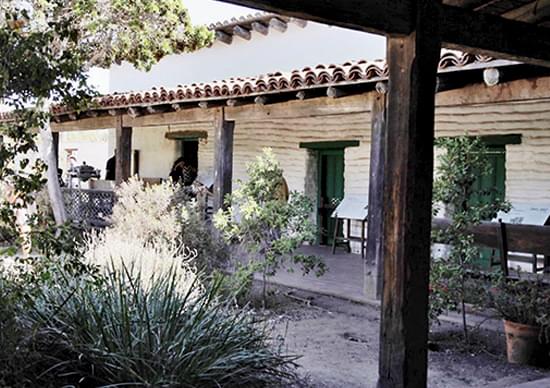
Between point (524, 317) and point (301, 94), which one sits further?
point (301, 94)

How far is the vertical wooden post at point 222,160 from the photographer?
31.9 feet

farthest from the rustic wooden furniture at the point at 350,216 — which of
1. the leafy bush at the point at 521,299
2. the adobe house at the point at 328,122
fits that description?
the leafy bush at the point at 521,299

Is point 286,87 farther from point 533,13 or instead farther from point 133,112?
point 533,13

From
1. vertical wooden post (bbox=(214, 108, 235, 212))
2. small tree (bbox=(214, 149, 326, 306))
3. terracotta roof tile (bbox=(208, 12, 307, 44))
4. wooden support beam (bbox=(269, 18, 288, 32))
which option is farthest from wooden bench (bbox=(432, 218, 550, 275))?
wooden support beam (bbox=(269, 18, 288, 32))

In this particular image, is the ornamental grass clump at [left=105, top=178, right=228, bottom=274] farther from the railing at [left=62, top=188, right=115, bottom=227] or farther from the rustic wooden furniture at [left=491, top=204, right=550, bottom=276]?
the railing at [left=62, top=188, right=115, bottom=227]

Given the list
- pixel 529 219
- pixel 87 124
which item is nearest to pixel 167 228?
pixel 529 219

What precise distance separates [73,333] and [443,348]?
345 cm

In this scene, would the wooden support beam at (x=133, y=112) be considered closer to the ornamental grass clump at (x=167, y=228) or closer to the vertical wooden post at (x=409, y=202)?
the ornamental grass clump at (x=167, y=228)

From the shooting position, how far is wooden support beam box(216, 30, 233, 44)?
14.5 m

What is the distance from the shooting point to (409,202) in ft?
11.4

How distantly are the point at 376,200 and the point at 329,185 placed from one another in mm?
4860

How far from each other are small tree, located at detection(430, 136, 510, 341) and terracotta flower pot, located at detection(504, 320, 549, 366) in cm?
50

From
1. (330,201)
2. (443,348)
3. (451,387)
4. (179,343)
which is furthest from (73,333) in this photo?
(330,201)

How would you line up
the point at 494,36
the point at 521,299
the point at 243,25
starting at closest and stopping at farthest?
the point at 494,36, the point at 521,299, the point at 243,25
